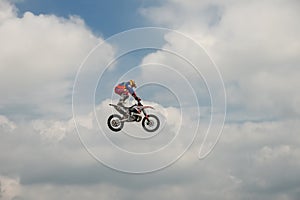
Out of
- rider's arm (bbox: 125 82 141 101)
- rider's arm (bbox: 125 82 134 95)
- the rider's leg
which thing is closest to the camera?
rider's arm (bbox: 125 82 141 101)

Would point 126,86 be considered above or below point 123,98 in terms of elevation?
above

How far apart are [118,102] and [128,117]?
245 cm

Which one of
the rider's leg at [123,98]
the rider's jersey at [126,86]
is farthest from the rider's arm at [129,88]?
the rider's leg at [123,98]

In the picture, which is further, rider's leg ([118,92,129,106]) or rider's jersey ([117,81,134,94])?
rider's leg ([118,92,129,106])

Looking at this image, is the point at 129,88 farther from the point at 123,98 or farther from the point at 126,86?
the point at 123,98

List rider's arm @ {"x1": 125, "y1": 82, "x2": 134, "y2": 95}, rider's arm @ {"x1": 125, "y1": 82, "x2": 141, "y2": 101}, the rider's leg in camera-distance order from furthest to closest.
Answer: the rider's leg < rider's arm @ {"x1": 125, "y1": 82, "x2": 134, "y2": 95} < rider's arm @ {"x1": 125, "y1": 82, "x2": 141, "y2": 101}

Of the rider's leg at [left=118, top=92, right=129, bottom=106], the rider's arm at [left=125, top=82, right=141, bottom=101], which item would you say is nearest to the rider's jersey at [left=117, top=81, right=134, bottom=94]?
the rider's arm at [left=125, top=82, right=141, bottom=101]

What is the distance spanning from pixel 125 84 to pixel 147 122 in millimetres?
6627

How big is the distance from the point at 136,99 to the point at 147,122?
5.30m

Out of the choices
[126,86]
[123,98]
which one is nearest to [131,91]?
[126,86]

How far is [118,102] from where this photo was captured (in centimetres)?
9000

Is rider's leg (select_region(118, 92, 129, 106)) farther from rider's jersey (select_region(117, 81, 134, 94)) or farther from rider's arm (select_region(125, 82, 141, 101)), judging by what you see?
rider's arm (select_region(125, 82, 141, 101))

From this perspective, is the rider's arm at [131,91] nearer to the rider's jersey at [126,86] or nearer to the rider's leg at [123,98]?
the rider's jersey at [126,86]

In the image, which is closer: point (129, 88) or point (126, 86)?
point (129, 88)
